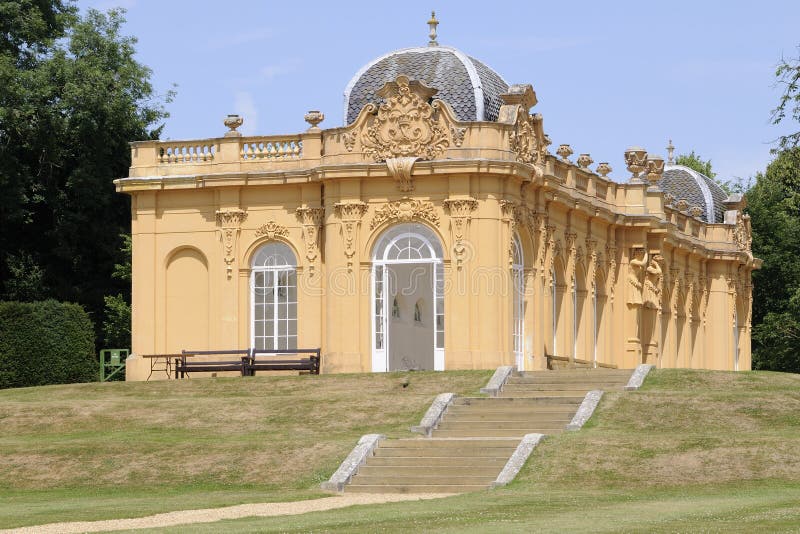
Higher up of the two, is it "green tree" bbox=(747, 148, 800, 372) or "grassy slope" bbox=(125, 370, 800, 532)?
"green tree" bbox=(747, 148, 800, 372)

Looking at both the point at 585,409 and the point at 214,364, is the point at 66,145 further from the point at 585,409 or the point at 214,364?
the point at 585,409

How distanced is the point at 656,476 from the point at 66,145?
32.6 m

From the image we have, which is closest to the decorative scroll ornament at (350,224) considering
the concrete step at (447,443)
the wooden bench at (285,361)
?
the wooden bench at (285,361)

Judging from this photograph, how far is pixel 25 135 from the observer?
5575cm

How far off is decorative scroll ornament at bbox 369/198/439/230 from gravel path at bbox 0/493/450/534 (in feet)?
45.1

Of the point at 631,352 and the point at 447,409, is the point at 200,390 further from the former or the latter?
the point at 631,352

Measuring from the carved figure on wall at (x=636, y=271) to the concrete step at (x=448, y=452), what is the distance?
21722mm

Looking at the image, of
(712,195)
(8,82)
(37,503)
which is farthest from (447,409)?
(712,195)

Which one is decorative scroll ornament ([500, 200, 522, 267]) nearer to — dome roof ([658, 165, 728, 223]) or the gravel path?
the gravel path

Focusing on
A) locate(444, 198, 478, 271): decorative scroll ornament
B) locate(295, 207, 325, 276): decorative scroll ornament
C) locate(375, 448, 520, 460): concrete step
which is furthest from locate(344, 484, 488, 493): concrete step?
locate(295, 207, 325, 276): decorative scroll ornament

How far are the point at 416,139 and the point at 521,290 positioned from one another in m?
4.93

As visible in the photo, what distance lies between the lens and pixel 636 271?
2066 inches

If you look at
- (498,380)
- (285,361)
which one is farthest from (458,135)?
(285,361)

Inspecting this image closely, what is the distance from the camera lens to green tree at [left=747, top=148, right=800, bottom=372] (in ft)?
211
